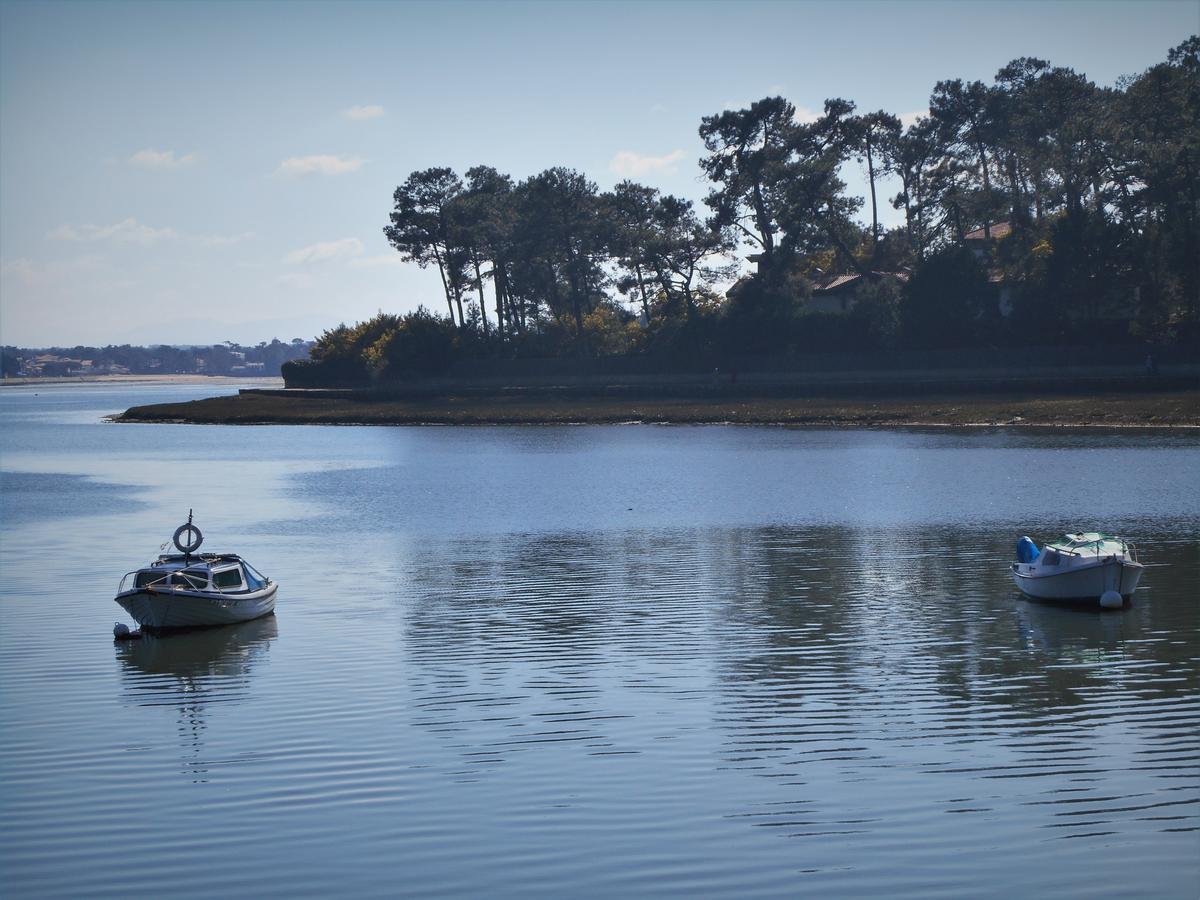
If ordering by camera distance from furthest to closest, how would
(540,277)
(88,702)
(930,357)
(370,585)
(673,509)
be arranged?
(540,277) → (930,357) → (673,509) → (370,585) → (88,702)

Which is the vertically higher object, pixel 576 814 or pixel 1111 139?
pixel 1111 139

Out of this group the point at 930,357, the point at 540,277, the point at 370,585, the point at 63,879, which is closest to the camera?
the point at 63,879

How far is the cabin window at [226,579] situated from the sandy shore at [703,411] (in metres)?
78.2

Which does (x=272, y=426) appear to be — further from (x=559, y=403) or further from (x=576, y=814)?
(x=576, y=814)

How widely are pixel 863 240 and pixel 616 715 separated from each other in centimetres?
13082

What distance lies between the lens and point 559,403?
14438 cm

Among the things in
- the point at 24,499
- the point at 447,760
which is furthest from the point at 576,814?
the point at 24,499

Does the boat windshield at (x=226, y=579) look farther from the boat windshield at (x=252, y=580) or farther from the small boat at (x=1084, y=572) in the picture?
the small boat at (x=1084, y=572)

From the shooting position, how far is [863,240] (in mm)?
148250

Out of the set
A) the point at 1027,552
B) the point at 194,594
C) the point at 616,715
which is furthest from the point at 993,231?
the point at 616,715

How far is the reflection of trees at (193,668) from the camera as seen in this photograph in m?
25.9

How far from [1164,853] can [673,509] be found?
45.3m

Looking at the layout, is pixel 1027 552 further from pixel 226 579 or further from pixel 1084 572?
pixel 226 579

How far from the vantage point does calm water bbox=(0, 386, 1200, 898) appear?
16.6 metres
